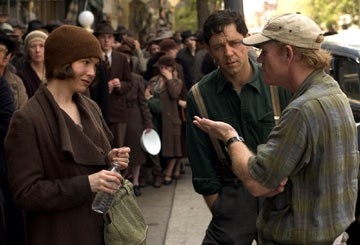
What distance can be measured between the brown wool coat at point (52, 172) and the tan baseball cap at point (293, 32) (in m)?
1.00

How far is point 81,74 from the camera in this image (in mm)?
4176

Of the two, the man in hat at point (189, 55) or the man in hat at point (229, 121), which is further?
the man in hat at point (189, 55)

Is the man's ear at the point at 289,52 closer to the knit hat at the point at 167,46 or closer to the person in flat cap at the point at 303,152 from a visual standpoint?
the person in flat cap at the point at 303,152

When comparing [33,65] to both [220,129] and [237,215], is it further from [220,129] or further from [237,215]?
[220,129]

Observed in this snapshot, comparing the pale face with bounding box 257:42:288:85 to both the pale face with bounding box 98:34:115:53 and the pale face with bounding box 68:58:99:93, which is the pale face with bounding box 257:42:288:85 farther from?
the pale face with bounding box 98:34:115:53

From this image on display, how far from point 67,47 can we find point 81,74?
14cm

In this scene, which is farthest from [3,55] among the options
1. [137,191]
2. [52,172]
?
[137,191]

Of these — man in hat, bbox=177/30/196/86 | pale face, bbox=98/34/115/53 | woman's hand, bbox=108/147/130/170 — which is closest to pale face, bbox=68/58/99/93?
woman's hand, bbox=108/147/130/170

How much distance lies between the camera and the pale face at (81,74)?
13.7ft

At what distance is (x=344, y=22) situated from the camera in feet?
168

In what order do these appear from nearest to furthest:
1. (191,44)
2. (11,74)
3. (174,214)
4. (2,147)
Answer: (2,147) → (11,74) → (174,214) → (191,44)

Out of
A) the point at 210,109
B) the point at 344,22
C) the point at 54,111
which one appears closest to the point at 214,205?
the point at 210,109

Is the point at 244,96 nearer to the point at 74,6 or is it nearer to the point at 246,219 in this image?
the point at 246,219

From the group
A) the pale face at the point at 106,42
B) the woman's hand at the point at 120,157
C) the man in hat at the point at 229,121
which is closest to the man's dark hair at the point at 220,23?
the man in hat at the point at 229,121
